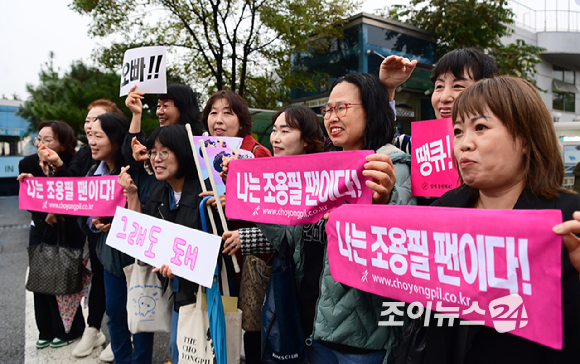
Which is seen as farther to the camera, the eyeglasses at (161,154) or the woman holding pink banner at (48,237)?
the woman holding pink banner at (48,237)

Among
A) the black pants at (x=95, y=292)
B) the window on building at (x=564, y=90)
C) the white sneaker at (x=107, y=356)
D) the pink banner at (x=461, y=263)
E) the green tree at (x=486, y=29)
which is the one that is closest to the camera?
the pink banner at (x=461, y=263)

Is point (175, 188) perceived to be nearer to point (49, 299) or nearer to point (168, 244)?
point (168, 244)

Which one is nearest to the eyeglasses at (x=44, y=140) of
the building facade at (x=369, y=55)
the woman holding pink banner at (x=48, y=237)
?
the woman holding pink banner at (x=48, y=237)

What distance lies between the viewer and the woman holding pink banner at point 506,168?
3.83 ft

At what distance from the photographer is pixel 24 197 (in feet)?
11.9

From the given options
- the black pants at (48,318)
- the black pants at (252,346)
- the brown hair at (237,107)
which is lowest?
the black pants at (48,318)

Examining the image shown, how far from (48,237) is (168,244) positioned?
1.95m

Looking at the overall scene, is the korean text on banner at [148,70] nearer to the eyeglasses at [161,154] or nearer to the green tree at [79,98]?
the eyeglasses at [161,154]

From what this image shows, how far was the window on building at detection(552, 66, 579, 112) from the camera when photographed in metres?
19.8

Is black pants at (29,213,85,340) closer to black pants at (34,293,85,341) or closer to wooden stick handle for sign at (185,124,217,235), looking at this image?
black pants at (34,293,85,341)

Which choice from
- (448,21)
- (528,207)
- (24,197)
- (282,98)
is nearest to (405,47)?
(448,21)

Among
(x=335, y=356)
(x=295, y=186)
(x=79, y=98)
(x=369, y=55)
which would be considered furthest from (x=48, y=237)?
(x=369, y=55)

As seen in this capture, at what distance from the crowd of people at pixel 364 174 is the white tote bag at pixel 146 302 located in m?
0.12

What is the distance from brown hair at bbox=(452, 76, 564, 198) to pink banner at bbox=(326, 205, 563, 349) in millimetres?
183
